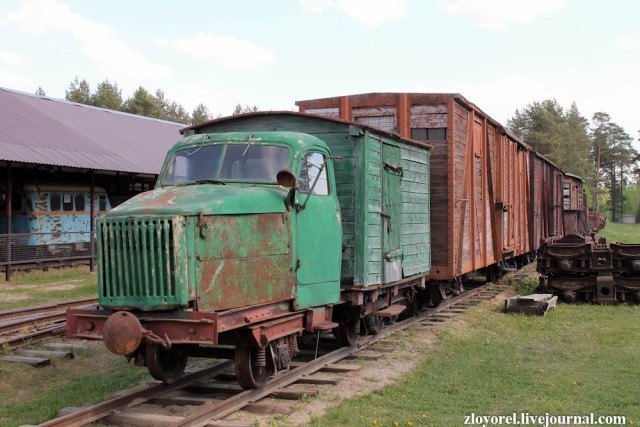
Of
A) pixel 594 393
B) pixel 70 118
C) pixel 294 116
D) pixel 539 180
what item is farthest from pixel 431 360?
pixel 70 118

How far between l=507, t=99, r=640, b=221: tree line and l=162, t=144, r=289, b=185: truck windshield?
4912 centimetres

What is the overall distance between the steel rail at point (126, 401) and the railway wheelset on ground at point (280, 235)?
138 mm

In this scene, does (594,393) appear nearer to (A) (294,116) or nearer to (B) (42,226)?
(A) (294,116)

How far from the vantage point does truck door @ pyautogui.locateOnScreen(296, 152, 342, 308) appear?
732cm

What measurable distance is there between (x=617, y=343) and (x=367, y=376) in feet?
14.0

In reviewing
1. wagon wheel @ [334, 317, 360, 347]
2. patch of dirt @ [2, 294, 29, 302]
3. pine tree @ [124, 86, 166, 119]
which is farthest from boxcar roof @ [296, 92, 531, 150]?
pine tree @ [124, 86, 166, 119]

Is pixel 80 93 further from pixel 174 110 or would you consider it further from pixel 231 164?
pixel 231 164

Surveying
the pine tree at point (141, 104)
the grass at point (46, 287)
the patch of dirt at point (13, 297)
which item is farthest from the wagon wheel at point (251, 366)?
the pine tree at point (141, 104)

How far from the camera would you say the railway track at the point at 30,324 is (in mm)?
9953

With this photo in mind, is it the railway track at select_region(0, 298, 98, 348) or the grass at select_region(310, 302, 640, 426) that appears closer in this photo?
the grass at select_region(310, 302, 640, 426)

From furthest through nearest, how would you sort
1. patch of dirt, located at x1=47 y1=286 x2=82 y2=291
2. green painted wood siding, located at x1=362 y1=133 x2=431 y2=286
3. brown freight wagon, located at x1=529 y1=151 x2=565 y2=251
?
1. brown freight wagon, located at x1=529 y1=151 x2=565 y2=251
2. patch of dirt, located at x1=47 y1=286 x2=82 y2=291
3. green painted wood siding, located at x1=362 y1=133 x2=431 y2=286

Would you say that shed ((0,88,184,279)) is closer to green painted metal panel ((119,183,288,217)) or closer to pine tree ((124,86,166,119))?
green painted metal panel ((119,183,288,217))

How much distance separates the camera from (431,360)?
8.55 metres

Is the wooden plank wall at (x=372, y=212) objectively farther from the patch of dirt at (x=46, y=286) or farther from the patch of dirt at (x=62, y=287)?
the patch of dirt at (x=46, y=286)
